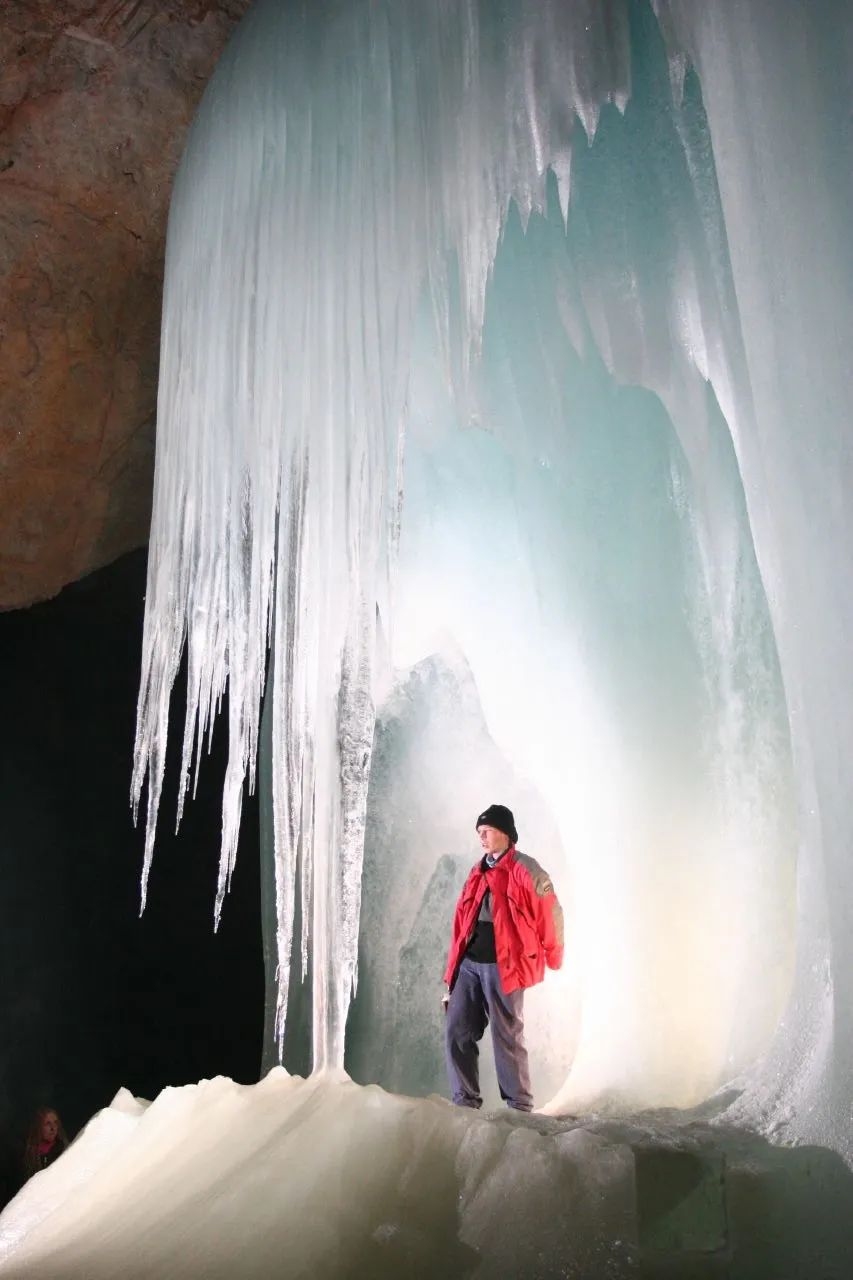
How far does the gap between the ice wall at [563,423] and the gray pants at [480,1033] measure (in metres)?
0.20

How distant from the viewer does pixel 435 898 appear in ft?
15.9

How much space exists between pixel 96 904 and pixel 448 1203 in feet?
16.7

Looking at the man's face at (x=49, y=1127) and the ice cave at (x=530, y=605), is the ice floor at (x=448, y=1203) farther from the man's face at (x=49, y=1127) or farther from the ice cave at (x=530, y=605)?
the man's face at (x=49, y=1127)

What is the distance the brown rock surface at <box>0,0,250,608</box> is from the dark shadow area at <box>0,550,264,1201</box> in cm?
188

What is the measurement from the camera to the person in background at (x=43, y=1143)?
16.7 ft

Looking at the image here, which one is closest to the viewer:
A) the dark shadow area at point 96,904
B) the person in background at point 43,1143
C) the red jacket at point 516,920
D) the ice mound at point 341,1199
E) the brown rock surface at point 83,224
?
the ice mound at point 341,1199

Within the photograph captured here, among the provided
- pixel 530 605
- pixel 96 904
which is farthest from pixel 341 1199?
pixel 96 904

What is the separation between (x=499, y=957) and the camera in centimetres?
321

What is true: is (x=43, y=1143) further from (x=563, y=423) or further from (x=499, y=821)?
(x=563, y=423)

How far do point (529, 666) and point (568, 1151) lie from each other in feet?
8.08

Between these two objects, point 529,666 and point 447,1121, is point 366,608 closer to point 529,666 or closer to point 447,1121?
point 529,666

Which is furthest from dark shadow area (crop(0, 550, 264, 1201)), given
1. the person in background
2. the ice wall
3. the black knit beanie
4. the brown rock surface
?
the black knit beanie

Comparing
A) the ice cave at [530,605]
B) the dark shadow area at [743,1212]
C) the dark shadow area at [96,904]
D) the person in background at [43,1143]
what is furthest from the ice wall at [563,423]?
the dark shadow area at [96,904]

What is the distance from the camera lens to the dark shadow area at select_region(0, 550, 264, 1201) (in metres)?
6.38
